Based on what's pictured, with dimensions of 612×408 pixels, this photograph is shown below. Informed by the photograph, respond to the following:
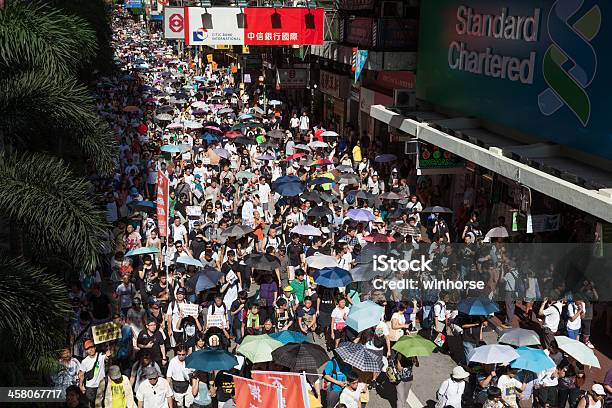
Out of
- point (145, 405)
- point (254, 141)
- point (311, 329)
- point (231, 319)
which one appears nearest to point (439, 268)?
point (311, 329)

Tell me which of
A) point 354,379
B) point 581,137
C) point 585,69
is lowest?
point 354,379

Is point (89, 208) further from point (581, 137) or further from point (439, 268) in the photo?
point (581, 137)

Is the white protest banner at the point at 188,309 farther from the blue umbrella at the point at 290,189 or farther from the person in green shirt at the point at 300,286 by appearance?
Answer: the blue umbrella at the point at 290,189

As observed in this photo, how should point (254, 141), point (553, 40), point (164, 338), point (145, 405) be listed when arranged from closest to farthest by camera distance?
point (145, 405)
point (164, 338)
point (553, 40)
point (254, 141)

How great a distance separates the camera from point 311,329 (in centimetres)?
1355

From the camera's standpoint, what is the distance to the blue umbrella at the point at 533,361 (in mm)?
10742

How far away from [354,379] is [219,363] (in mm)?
1827

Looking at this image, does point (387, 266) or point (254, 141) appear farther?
point (254, 141)

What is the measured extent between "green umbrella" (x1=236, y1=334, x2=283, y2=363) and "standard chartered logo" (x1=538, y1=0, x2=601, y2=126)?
860 centimetres

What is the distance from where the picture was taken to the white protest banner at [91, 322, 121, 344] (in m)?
11.6

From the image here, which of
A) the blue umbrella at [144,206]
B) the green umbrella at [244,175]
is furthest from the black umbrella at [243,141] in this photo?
the blue umbrella at [144,206]

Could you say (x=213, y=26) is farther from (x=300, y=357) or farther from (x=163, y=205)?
(x=300, y=357)

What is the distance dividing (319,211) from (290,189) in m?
1.90

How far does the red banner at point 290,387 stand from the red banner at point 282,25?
22.9 m
